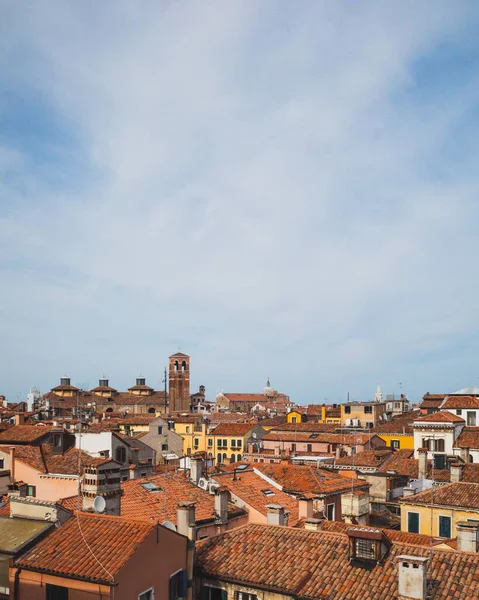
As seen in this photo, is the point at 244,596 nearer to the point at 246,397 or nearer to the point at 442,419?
the point at 442,419

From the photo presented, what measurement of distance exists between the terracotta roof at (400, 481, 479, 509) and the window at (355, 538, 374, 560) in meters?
12.4

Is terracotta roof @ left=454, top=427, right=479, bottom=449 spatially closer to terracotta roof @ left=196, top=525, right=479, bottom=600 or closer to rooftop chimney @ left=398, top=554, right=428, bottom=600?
terracotta roof @ left=196, top=525, right=479, bottom=600

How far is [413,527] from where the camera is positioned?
2625 cm

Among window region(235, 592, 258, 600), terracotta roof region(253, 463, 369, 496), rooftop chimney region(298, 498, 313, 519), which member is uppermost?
window region(235, 592, 258, 600)

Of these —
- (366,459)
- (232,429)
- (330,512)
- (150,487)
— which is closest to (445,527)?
(330,512)

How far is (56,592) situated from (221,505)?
1061 centimetres

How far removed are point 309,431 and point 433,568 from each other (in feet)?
174

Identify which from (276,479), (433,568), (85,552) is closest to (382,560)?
(433,568)

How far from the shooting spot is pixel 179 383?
121125 millimetres

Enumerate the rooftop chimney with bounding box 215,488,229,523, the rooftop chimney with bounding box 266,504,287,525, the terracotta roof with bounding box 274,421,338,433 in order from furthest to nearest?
the terracotta roof with bounding box 274,421,338,433, the rooftop chimney with bounding box 215,488,229,523, the rooftop chimney with bounding box 266,504,287,525

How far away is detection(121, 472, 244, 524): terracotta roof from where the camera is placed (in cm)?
2225

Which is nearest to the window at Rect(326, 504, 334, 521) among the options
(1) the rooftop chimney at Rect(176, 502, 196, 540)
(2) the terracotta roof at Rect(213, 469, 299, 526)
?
(2) the terracotta roof at Rect(213, 469, 299, 526)

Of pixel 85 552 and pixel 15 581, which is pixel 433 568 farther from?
pixel 15 581

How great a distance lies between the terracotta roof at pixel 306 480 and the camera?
101ft
